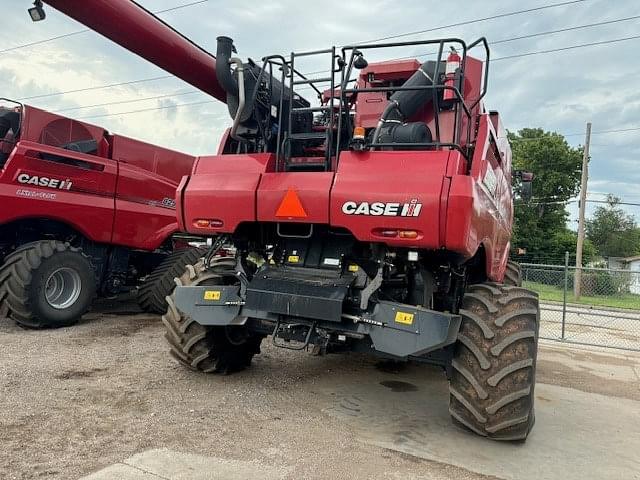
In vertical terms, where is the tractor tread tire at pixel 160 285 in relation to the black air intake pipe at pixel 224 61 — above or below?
below

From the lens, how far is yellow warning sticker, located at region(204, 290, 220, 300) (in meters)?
4.70

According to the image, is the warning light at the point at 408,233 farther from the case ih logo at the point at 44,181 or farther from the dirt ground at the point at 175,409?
the case ih logo at the point at 44,181

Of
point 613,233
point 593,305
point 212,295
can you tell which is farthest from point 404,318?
point 613,233

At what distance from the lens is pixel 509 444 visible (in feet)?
13.7

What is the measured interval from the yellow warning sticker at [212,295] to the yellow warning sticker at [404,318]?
1.57 metres

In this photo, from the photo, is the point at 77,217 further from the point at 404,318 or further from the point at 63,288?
the point at 404,318

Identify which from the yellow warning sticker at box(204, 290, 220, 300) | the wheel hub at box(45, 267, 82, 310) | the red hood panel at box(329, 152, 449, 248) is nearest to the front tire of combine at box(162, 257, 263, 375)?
the yellow warning sticker at box(204, 290, 220, 300)

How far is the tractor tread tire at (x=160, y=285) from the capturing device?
29.8 ft

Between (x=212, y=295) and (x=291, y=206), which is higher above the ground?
(x=291, y=206)

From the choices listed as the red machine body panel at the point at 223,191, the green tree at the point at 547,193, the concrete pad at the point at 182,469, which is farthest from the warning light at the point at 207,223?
the green tree at the point at 547,193

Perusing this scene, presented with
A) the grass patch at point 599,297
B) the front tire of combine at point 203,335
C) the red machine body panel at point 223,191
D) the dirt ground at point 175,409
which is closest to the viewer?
the dirt ground at point 175,409

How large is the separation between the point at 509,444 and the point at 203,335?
2728 mm

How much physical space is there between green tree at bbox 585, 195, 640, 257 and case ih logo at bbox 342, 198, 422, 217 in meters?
69.2

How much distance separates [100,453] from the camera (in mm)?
3537
